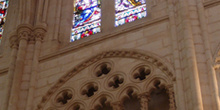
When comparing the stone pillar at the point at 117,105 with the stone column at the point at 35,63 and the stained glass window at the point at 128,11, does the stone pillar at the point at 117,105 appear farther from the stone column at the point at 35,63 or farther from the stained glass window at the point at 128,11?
the stained glass window at the point at 128,11

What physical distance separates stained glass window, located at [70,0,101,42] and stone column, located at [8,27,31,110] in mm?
1073

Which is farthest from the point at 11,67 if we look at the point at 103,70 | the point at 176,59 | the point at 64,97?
the point at 176,59

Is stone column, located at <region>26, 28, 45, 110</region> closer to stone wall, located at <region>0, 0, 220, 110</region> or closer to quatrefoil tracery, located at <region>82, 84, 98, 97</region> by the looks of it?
stone wall, located at <region>0, 0, 220, 110</region>

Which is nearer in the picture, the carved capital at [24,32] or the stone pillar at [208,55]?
the stone pillar at [208,55]

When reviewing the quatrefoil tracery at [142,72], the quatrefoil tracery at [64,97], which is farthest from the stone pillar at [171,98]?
the quatrefoil tracery at [64,97]

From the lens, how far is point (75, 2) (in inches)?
538

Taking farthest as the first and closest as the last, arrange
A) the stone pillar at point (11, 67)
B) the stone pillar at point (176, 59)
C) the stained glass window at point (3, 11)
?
the stained glass window at point (3, 11), the stone pillar at point (11, 67), the stone pillar at point (176, 59)

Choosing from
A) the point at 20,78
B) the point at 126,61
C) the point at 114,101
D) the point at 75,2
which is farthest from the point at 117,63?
the point at 75,2

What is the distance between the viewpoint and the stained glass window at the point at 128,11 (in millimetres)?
12367

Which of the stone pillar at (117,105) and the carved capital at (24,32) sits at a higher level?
the carved capital at (24,32)

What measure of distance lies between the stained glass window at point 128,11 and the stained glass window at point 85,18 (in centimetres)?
49

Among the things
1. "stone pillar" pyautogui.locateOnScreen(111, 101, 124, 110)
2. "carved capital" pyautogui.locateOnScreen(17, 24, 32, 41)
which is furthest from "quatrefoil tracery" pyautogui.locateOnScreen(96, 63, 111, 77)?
"carved capital" pyautogui.locateOnScreen(17, 24, 32, 41)

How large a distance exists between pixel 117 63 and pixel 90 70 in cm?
60

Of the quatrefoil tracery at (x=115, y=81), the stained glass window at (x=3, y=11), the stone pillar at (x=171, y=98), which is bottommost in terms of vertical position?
the stone pillar at (x=171, y=98)
